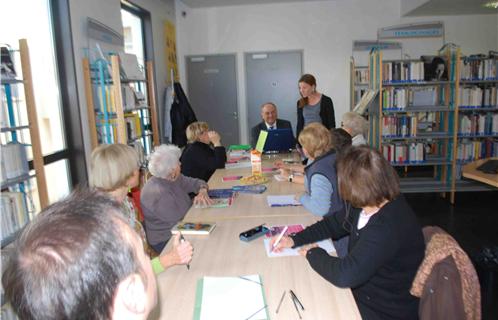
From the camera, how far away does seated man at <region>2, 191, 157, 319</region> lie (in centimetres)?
69

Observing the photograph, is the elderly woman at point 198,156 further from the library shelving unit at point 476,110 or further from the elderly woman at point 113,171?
the library shelving unit at point 476,110

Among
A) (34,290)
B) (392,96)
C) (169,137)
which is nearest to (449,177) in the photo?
(392,96)

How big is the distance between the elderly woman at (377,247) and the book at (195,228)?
26.0 inches

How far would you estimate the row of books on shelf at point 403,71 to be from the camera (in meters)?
5.17

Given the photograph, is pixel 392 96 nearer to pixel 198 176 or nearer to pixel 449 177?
pixel 449 177

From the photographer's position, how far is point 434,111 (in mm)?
5301

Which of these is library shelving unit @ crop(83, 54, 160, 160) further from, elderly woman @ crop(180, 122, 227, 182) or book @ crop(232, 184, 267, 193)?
book @ crop(232, 184, 267, 193)

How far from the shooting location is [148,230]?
256 centimetres

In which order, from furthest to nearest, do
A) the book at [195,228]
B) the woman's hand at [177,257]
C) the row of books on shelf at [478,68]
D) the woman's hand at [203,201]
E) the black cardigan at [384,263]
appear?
the row of books on shelf at [478,68], the woman's hand at [203,201], the book at [195,228], the woman's hand at [177,257], the black cardigan at [384,263]

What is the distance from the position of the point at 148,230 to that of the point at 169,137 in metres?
3.63

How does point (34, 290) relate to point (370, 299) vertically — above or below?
above

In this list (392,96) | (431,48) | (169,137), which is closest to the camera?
(392,96)

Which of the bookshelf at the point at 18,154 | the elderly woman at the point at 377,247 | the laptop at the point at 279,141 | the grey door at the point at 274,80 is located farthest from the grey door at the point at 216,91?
the elderly woman at the point at 377,247

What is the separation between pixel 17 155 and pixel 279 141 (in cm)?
256
